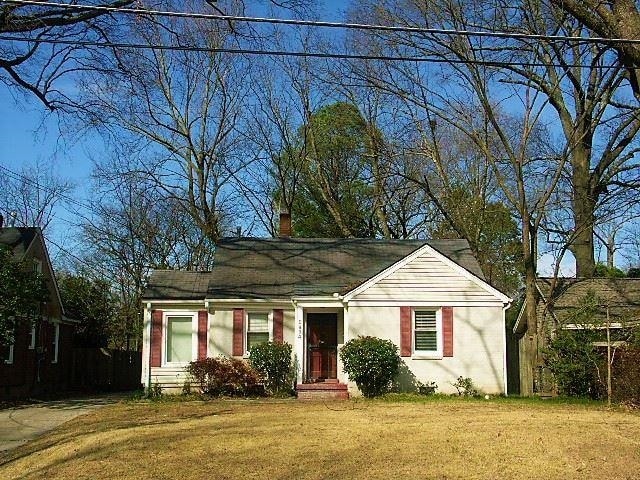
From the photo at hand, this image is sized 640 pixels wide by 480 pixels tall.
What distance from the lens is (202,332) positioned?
22.6m

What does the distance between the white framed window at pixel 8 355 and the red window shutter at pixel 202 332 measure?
17.3 feet

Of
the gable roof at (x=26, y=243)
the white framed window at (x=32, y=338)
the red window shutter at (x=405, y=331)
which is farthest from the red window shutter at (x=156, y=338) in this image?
the red window shutter at (x=405, y=331)

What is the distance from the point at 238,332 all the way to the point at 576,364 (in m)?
9.43

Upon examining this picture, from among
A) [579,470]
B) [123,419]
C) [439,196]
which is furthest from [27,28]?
[439,196]

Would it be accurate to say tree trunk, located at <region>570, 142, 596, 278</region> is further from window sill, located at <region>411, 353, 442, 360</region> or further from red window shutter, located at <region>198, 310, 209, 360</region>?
red window shutter, located at <region>198, 310, 209, 360</region>

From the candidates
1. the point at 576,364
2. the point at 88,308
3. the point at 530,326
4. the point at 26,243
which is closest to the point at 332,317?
the point at 530,326

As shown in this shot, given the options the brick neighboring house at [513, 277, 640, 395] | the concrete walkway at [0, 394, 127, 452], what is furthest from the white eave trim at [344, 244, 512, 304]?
the concrete walkway at [0, 394, 127, 452]

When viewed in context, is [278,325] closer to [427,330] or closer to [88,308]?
[427,330]

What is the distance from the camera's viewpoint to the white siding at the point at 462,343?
21.3 m

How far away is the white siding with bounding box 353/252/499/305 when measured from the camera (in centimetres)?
2148

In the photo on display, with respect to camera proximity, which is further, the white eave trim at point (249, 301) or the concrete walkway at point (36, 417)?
the white eave trim at point (249, 301)

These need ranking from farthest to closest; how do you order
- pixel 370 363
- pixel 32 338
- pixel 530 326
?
pixel 32 338, pixel 530 326, pixel 370 363

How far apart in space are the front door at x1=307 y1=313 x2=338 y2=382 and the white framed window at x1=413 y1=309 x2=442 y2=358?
2458mm

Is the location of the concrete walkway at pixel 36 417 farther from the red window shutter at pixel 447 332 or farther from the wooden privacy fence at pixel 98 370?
the red window shutter at pixel 447 332
